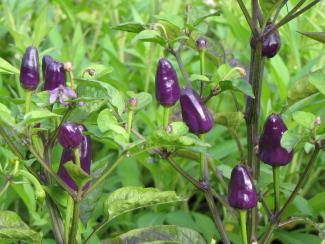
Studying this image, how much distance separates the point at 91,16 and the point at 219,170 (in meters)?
1.38

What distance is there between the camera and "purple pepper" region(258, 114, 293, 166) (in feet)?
3.34

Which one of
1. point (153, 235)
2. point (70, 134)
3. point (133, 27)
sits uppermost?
point (133, 27)

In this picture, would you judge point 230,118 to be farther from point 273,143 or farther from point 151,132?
point 151,132

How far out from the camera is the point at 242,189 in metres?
1.00

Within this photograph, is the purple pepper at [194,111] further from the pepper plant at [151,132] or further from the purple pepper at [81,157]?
the purple pepper at [81,157]

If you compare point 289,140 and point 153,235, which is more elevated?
point 289,140

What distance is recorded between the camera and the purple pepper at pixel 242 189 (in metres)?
1.00

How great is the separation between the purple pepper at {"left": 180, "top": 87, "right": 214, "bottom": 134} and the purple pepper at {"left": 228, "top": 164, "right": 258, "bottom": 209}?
0.09 meters

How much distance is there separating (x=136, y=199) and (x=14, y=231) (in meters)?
0.19

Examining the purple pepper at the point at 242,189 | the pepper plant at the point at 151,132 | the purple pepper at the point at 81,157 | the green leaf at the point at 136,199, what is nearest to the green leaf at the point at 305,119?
the pepper plant at the point at 151,132

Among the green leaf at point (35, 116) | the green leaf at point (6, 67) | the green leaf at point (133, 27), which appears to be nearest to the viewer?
the green leaf at point (35, 116)

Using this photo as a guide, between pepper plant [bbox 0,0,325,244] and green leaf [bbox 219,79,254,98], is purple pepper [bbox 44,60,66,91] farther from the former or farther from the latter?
green leaf [bbox 219,79,254,98]

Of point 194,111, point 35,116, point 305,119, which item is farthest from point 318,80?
point 35,116

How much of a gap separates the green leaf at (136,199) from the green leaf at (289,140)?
187 mm
